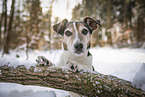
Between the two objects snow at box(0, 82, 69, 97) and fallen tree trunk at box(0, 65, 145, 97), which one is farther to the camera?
snow at box(0, 82, 69, 97)

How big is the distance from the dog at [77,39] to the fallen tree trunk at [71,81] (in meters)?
0.36

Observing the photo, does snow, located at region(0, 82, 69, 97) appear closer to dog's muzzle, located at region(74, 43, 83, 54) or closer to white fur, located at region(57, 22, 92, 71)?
white fur, located at region(57, 22, 92, 71)

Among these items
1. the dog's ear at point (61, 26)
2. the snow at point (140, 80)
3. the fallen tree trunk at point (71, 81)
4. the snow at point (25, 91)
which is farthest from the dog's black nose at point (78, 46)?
the snow at point (140, 80)

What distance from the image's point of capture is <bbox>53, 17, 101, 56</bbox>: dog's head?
6.45 feet

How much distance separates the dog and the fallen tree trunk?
36 centimetres

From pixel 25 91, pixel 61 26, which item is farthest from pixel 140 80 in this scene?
pixel 25 91

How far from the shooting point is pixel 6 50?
7.11 metres

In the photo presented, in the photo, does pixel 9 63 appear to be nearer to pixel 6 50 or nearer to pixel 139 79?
pixel 139 79

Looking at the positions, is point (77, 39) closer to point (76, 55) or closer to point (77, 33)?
point (77, 33)

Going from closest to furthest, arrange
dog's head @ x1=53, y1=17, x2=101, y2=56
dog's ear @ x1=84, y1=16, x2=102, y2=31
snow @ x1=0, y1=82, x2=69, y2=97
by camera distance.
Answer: snow @ x1=0, y1=82, x2=69, y2=97 < dog's head @ x1=53, y1=17, x2=101, y2=56 < dog's ear @ x1=84, y1=16, x2=102, y2=31

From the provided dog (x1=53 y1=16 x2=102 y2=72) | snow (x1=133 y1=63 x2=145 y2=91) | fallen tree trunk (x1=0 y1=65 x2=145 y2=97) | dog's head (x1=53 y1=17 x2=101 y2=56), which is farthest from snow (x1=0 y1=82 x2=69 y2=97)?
snow (x1=133 y1=63 x2=145 y2=91)

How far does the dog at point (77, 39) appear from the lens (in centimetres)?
198

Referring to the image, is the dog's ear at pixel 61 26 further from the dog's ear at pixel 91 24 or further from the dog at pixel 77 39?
the dog's ear at pixel 91 24

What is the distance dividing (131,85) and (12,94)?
2.31 m
